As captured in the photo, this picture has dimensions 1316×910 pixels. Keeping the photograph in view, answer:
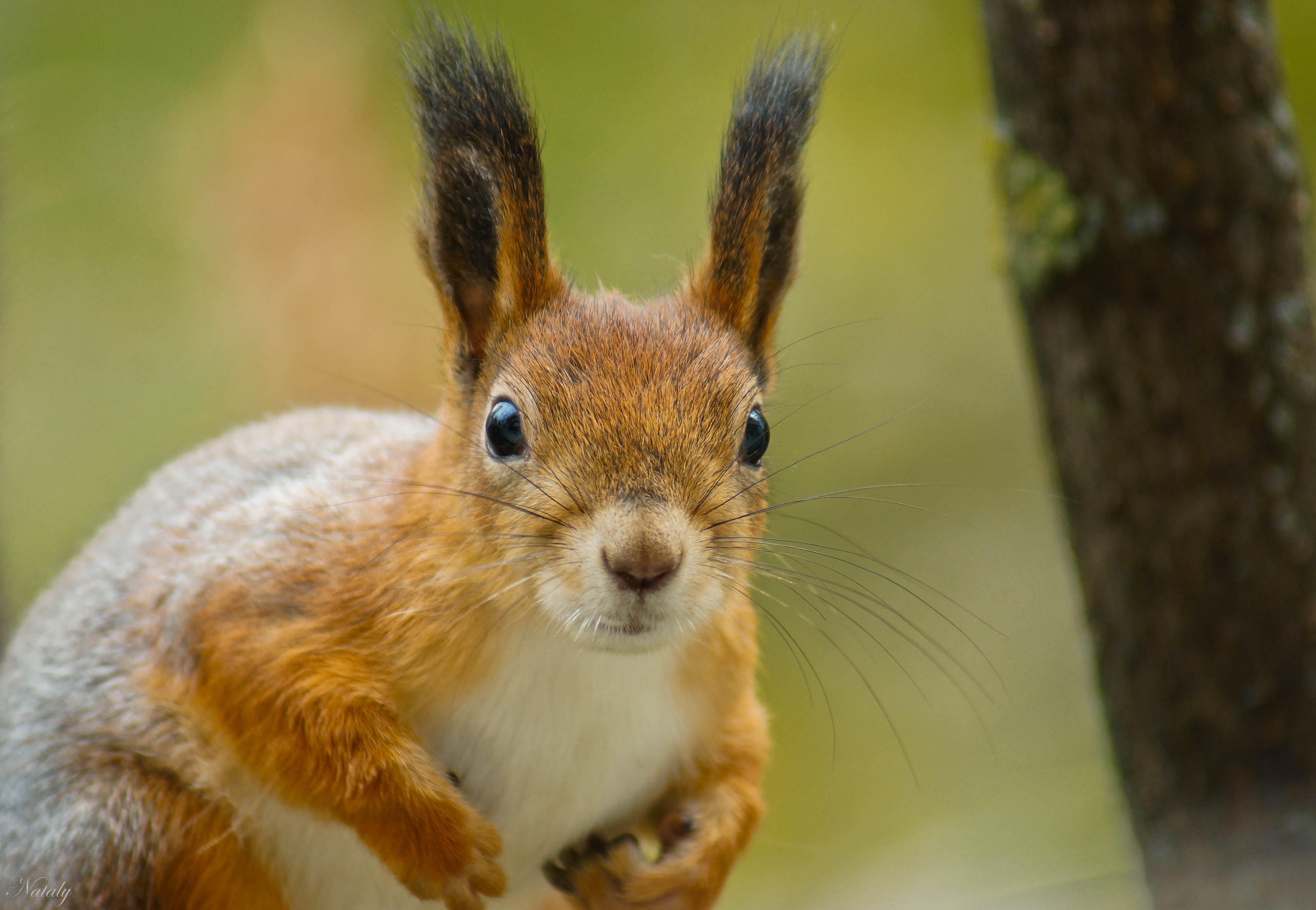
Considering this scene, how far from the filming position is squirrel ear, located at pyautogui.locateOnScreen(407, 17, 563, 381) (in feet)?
6.66

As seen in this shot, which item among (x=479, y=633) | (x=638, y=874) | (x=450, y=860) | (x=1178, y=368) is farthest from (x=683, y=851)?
(x=1178, y=368)

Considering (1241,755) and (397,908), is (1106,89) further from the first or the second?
(397,908)

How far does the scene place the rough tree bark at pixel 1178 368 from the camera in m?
2.83

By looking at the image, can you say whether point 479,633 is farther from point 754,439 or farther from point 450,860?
point 754,439

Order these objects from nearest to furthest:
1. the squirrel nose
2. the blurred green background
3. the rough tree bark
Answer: the squirrel nose < the rough tree bark < the blurred green background

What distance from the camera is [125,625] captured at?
238cm

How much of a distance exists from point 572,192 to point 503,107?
160 inches

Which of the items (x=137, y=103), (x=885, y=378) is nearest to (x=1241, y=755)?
(x=885, y=378)

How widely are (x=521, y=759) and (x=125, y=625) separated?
84 cm

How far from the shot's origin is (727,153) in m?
2.19

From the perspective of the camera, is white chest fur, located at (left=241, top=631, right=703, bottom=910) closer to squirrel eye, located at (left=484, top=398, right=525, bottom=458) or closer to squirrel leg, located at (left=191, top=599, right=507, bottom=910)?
squirrel leg, located at (left=191, top=599, right=507, bottom=910)

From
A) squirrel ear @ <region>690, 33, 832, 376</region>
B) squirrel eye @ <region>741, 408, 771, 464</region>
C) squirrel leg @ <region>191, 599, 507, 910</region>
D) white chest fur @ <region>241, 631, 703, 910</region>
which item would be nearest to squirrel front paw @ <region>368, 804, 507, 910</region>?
squirrel leg @ <region>191, 599, 507, 910</region>

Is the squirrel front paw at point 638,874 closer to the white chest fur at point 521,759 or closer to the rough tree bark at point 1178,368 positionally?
the white chest fur at point 521,759

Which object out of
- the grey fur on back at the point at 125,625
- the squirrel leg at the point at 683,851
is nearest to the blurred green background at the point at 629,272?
the grey fur on back at the point at 125,625
